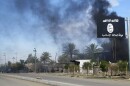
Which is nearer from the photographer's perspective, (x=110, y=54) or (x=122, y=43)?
(x=122, y=43)

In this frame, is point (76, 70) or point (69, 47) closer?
point (76, 70)

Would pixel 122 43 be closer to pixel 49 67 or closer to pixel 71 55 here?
pixel 49 67

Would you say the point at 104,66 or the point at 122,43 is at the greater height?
the point at 122,43

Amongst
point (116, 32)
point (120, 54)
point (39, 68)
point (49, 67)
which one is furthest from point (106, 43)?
point (39, 68)

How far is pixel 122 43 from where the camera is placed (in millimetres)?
87062

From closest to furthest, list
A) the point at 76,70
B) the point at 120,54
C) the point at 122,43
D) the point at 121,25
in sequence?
the point at 121,25 → the point at 122,43 → the point at 120,54 → the point at 76,70

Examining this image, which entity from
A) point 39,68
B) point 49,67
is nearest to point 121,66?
point 49,67

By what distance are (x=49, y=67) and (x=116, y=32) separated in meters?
93.3

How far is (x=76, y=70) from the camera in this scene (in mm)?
101875

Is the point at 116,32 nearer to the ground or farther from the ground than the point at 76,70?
farther from the ground

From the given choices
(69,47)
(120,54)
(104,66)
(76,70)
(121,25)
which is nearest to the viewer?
(121,25)

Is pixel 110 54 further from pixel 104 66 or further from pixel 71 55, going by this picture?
pixel 71 55

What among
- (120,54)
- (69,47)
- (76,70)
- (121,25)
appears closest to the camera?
(121,25)

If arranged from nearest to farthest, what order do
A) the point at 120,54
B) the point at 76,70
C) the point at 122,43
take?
the point at 122,43
the point at 120,54
the point at 76,70
